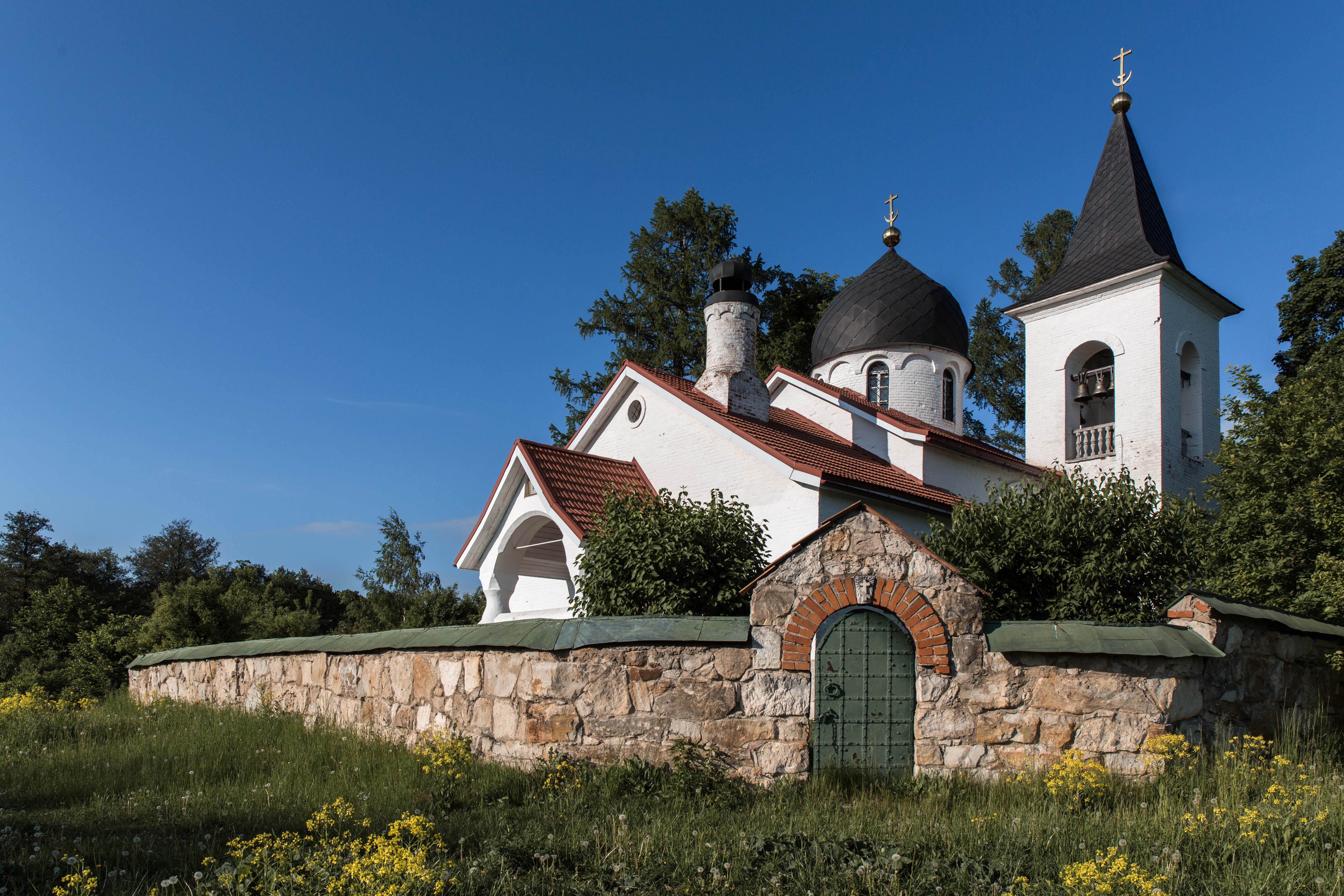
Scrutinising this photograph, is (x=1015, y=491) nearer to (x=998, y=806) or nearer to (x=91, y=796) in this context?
(x=998, y=806)

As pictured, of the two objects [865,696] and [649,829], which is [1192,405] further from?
[649,829]

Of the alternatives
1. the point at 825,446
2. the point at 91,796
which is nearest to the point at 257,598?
the point at 825,446

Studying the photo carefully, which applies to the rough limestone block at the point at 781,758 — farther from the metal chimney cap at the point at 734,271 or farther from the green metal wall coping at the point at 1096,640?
the metal chimney cap at the point at 734,271

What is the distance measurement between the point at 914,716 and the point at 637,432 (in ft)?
29.2

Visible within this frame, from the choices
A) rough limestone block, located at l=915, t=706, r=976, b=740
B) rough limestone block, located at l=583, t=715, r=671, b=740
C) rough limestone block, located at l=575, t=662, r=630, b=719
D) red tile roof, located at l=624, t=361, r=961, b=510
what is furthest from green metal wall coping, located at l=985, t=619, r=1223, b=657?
red tile roof, located at l=624, t=361, r=961, b=510

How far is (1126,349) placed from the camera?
17.0 meters

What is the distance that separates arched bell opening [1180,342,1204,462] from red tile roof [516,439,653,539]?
33.6 ft

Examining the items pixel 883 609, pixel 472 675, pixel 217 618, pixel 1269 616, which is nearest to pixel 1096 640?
pixel 883 609

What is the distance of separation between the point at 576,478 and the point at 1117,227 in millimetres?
12289

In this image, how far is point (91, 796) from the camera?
629 cm

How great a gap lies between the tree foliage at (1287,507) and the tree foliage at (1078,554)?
57.3 inches

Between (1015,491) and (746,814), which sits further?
(1015,491)

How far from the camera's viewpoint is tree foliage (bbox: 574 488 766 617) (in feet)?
27.1

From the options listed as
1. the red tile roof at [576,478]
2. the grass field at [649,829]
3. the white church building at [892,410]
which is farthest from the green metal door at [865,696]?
the red tile roof at [576,478]
